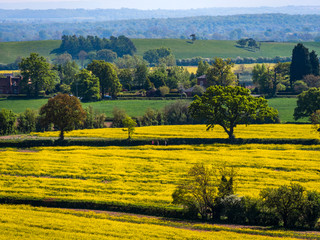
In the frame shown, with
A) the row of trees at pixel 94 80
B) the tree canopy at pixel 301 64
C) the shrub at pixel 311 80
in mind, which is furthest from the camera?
the tree canopy at pixel 301 64

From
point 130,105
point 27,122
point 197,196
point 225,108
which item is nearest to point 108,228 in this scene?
point 197,196

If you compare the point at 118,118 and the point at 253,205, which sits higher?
the point at 253,205

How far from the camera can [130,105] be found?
123 meters

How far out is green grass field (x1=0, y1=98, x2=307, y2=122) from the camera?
11356cm

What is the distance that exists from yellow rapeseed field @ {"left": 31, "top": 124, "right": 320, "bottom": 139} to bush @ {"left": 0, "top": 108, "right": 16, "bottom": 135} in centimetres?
656

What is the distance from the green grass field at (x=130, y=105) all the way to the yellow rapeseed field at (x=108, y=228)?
6298 centimetres

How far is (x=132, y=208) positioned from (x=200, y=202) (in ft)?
20.4

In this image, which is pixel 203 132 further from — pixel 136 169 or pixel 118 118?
pixel 136 169

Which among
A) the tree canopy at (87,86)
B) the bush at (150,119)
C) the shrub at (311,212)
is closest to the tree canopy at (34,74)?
the tree canopy at (87,86)

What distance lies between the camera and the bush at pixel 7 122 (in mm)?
91250

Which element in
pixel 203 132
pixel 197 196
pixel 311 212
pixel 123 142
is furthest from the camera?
pixel 203 132

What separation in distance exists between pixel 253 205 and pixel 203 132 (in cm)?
4225

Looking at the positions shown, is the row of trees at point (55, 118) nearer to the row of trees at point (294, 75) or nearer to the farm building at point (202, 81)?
the farm building at point (202, 81)

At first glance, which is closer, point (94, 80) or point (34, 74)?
Answer: point (94, 80)
